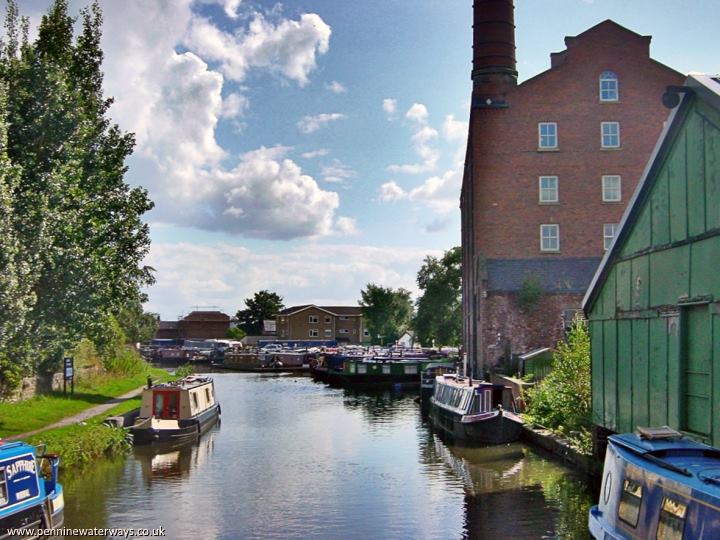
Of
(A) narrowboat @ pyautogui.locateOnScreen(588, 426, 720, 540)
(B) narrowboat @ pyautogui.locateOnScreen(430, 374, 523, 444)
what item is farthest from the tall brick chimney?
(A) narrowboat @ pyautogui.locateOnScreen(588, 426, 720, 540)

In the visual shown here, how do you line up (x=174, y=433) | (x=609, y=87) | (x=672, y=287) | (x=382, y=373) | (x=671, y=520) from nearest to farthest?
1. (x=671, y=520)
2. (x=672, y=287)
3. (x=174, y=433)
4. (x=609, y=87)
5. (x=382, y=373)

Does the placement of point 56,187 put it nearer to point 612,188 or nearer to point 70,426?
point 70,426

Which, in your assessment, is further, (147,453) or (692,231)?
(147,453)

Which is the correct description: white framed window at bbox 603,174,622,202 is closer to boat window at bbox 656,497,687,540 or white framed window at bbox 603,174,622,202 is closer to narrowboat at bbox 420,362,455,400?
narrowboat at bbox 420,362,455,400

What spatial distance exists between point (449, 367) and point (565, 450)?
28.1 meters

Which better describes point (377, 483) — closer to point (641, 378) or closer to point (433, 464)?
point (433, 464)

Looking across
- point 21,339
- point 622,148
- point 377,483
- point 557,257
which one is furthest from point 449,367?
point 21,339

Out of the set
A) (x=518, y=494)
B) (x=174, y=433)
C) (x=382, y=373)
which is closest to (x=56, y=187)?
(x=174, y=433)

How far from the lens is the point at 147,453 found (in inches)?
1054

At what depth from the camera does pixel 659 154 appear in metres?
16.0

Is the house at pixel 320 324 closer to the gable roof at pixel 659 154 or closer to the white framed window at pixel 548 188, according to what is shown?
the white framed window at pixel 548 188

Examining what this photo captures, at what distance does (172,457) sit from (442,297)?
57390mm

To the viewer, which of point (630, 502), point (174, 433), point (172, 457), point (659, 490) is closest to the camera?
point (659, 490)

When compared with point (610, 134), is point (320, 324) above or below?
below
